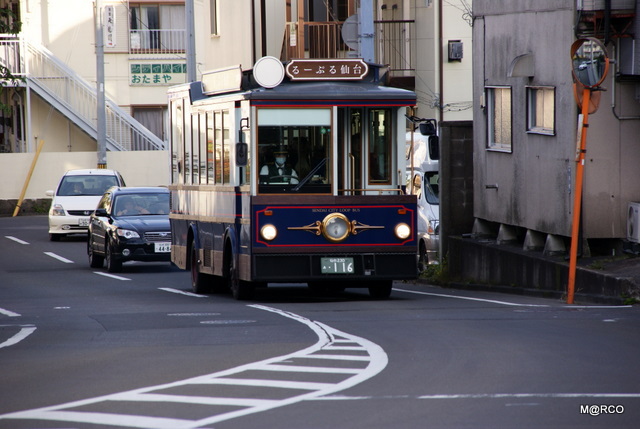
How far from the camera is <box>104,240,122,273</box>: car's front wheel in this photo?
24.4m

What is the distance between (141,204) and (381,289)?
9.27 meters

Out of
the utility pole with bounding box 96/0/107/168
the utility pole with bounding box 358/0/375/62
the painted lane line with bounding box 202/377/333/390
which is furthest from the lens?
the utility pole with bounding box 96/0/107/168

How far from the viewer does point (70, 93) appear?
46.5 metres

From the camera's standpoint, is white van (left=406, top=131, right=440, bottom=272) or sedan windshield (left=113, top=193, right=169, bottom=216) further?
sedan windshield (left=113, top=193, right=169, bottom=216)

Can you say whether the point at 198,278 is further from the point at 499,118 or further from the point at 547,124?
the point at 499,118

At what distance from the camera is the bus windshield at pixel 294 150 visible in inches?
647

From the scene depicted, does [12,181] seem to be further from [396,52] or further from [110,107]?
[396,52]

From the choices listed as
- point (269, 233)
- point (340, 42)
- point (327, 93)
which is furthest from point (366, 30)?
point (340, 42)

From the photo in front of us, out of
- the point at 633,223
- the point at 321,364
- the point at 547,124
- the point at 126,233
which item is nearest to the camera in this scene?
the point at 321,364

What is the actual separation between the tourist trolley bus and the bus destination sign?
0.04ft

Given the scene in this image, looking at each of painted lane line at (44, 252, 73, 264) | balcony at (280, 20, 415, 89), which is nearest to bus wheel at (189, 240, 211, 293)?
painted lane line at (44, 252, 73, 264)

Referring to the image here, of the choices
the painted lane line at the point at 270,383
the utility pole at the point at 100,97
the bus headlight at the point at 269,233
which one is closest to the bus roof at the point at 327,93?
the bus headlight at the point at 269,233

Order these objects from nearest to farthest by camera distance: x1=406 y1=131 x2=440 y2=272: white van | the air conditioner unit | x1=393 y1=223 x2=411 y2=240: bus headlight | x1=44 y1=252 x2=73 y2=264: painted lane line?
x1=393 y1=223 x2=411 y2=240: bus headlight → the air conditioner unit → x1=406 y1=131 x2=440 y2=272: white van → x1=44 y1=252 x2=73 y2=264: painted lane line

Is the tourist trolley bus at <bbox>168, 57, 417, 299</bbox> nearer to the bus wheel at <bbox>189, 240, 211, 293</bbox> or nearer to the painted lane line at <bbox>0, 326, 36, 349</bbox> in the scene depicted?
the bus wheel at <bbox>189, 240, 211, 293</bbox>
